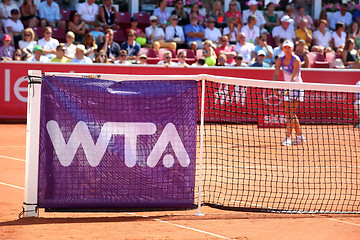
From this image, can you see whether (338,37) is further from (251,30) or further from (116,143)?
(116,143)

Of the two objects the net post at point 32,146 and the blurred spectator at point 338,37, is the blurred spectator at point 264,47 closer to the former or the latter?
the blurred spectator at point 338,37

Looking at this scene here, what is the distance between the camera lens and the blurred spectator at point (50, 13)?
63.5ft

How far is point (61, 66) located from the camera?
16875mm

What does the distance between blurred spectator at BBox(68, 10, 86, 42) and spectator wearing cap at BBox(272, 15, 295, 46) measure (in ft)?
20.2

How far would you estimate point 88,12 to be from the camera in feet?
65.4

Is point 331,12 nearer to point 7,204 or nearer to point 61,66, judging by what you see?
point 61,66

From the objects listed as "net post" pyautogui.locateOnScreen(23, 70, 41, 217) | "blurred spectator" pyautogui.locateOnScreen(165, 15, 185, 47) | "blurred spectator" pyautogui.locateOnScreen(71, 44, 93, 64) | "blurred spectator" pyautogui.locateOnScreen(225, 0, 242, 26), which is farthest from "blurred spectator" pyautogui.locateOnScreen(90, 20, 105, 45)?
"net post" pyautogui.locateOnScreen(23, 70, 41, 217)

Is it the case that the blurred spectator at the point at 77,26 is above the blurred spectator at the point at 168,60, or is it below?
above

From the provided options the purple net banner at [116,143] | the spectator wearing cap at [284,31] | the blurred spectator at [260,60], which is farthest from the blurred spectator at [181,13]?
the purple net banner at [116,143]

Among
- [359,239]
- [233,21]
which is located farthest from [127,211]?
[233,21]

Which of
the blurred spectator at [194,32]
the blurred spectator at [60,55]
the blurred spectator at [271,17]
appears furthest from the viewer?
the blurred spectator at [271,17]

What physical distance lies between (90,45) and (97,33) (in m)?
1.02

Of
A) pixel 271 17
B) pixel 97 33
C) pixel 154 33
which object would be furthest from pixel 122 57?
pixel 271 17

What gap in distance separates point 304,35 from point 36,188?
16.2 metres
